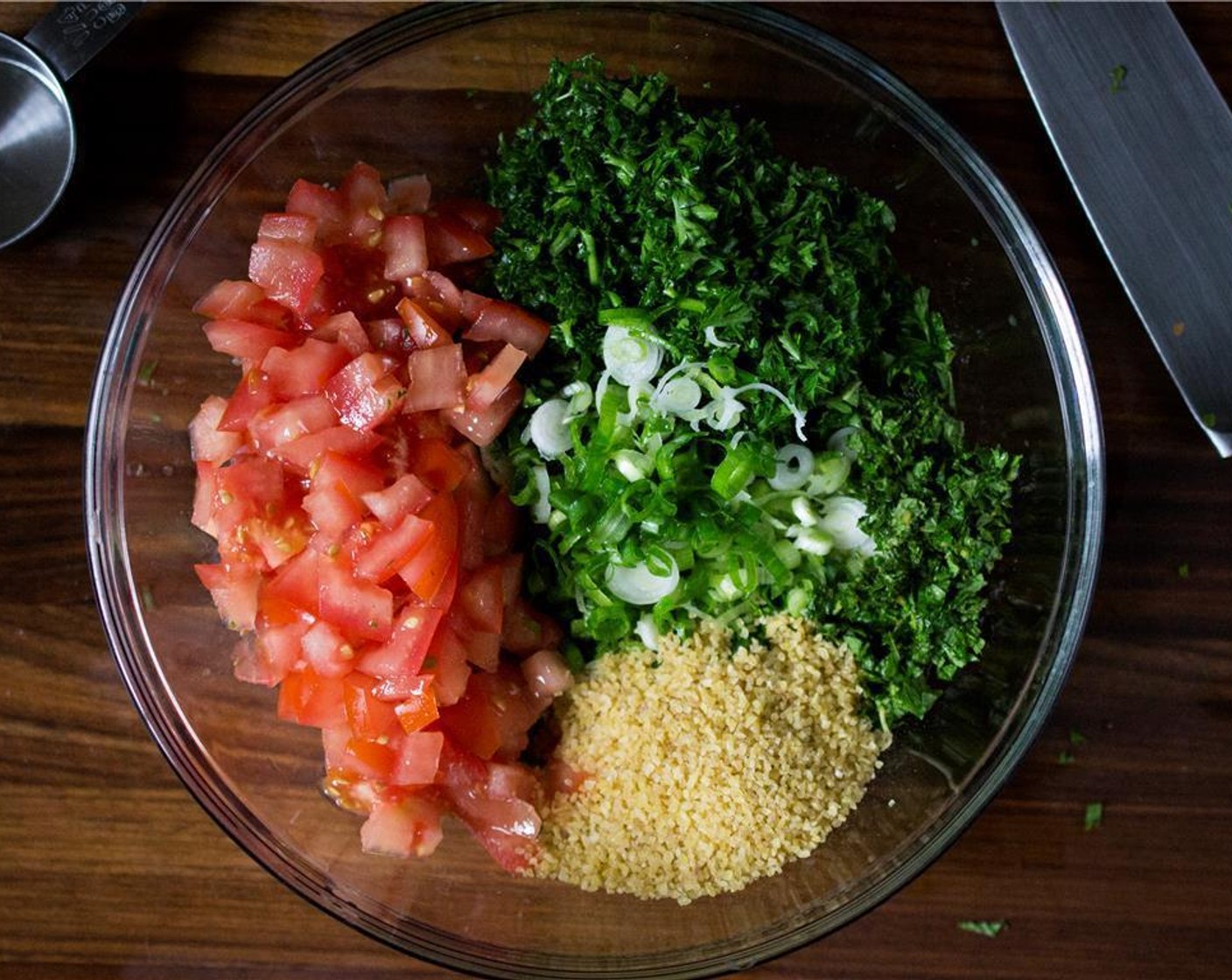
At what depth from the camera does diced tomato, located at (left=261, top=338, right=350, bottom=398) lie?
1.71 metres

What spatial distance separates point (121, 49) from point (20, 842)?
1.47 meters

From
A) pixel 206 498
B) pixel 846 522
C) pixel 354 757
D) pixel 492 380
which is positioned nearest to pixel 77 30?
pixel 206 498

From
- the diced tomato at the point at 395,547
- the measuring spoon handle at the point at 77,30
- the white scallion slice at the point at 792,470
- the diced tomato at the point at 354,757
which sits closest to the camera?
the diced tomato at the point at 395,547

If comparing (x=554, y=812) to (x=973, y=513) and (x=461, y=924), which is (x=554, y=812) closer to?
(x=461, y=924)

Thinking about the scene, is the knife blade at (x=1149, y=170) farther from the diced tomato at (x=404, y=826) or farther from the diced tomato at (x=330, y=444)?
the diced tomato at (x=404, y=826)

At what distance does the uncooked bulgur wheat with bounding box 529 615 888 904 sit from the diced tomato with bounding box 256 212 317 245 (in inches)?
33.5

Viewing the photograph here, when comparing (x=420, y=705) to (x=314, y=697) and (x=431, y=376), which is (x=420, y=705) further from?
(x=431, y=376)

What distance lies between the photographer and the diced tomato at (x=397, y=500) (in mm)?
1648

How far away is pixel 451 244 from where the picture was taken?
1.83 m

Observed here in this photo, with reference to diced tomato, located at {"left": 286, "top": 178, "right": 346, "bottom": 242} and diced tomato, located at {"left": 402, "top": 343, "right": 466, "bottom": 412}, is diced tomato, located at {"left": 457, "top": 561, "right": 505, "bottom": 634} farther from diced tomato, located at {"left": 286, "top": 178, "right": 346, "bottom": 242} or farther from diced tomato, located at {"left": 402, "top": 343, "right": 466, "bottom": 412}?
diced tomato, located at {"left": 286, "top": 178, "right": 346, "bottom": 242}

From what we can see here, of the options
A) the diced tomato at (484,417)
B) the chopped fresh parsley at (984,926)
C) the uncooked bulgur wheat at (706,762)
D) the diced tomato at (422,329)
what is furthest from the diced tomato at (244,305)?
the chopped fresh parsley at (984,926)

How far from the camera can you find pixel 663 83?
181 cm

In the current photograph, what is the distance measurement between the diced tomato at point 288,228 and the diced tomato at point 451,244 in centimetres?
19

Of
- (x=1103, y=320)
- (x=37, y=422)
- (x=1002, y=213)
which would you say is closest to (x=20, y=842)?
(x=37, y=422)
